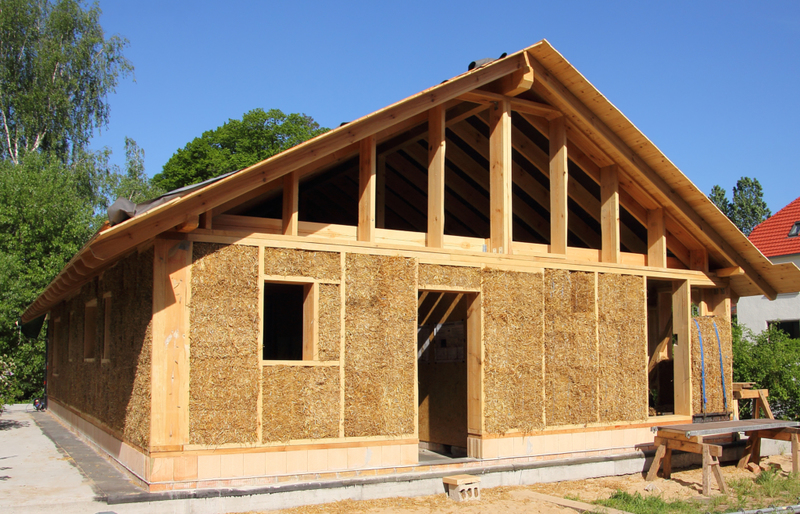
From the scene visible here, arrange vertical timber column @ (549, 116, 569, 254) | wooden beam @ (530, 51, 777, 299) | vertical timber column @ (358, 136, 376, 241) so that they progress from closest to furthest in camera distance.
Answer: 1. vertical timber column @ (358, 136, 376, 241)
2. wooden beam @ (530, 51, 777, 299)
3. vertical timber column @ (549, 116, 569, 254)

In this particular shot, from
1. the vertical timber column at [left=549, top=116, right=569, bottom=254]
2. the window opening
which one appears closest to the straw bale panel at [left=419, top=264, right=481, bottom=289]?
the vertical timber column at [left=549, top=116, right=569, bottom=254]

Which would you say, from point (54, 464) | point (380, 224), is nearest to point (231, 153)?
point (380, 224)

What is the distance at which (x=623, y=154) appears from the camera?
10328mm

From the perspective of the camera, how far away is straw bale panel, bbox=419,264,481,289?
8.79 metres

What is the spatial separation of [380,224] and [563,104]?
445cm

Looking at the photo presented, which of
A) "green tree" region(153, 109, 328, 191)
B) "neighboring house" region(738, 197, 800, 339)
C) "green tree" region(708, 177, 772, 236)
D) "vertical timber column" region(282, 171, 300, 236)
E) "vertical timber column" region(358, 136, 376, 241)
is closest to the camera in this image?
"vertical timber column" region(282, 171, 300, 236)

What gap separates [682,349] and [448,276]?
4832 mm

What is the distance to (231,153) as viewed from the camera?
40.1 meters

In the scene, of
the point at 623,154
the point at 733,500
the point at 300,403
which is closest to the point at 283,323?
the point at 300,403

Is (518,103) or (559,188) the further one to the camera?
(559,188)

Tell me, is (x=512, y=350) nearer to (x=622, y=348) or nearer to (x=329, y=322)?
(x=622, y=348)

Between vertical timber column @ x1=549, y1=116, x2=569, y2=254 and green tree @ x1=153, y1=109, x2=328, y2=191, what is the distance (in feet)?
96.5

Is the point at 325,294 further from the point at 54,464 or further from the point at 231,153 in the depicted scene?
the point at 231,153

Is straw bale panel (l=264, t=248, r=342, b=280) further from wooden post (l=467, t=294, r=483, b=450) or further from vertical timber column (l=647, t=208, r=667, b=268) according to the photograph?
vertical timber column (l=647, t=208, r=667, b=268)
